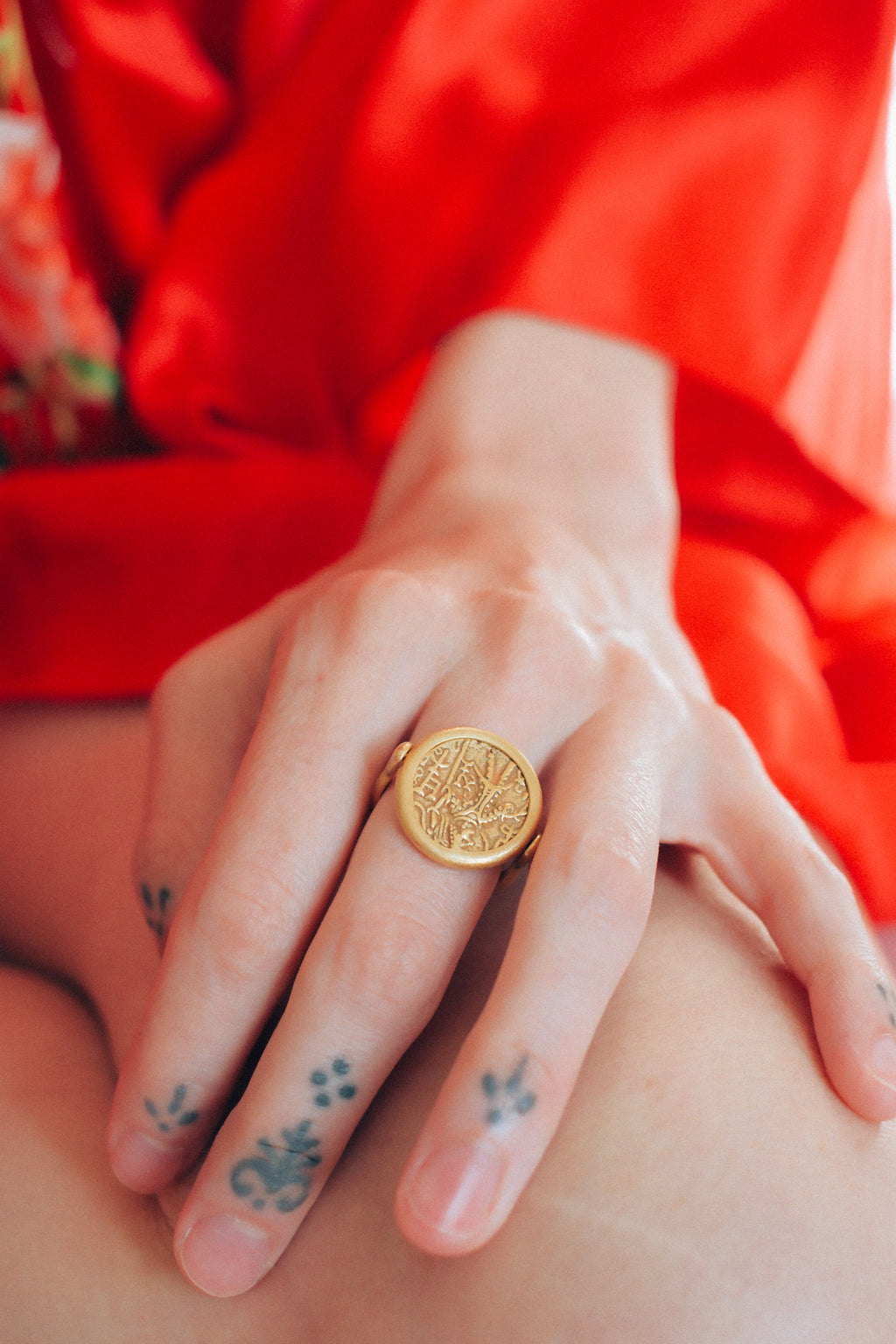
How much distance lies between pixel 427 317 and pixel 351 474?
5.6 inches

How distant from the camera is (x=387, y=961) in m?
0.41

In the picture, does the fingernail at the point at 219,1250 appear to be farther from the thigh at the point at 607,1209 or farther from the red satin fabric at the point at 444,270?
the red satin fabric at the point at 444,270

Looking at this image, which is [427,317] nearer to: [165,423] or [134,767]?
[165,423]

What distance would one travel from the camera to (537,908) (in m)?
0.41

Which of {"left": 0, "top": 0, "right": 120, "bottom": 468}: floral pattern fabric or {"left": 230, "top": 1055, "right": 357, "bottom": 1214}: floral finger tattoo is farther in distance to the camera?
{"left": 0, "top": 0, "right": 120, "bottom": 468}: floral pattern fabric

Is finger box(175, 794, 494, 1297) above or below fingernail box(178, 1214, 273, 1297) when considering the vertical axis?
above

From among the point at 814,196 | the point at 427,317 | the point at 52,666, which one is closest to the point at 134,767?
the point at 52,666

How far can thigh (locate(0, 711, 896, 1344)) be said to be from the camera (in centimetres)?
37

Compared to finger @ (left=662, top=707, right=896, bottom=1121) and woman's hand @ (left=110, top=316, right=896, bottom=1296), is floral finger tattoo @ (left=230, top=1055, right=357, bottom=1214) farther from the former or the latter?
finger @ (left=662, top=707, right=896, bottom=1121)

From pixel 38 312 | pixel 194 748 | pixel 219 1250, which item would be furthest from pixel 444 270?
pixel 219 1250

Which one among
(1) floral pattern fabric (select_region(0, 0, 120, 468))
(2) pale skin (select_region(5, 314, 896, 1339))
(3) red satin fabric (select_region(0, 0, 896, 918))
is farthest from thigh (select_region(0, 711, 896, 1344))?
(1) floral pattern fabric (select_region(0, 0, 120, 468))

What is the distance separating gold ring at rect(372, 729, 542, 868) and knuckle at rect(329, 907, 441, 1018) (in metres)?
0.03

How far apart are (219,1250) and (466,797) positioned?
214 mm

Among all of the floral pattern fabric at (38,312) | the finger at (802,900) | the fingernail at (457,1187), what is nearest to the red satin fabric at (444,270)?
the floral pattern fabric at (38,312)
